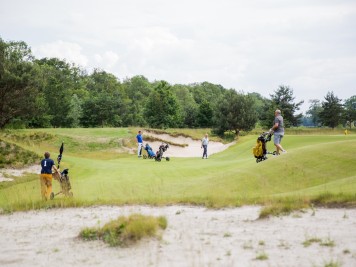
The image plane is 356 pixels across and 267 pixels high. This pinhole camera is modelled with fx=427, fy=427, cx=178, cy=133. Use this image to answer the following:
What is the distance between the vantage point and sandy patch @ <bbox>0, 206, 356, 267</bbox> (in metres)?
8.62

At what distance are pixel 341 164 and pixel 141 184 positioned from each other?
355 inches

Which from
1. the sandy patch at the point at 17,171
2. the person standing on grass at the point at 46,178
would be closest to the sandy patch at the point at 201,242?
the person standing on grass at the point at 46,178

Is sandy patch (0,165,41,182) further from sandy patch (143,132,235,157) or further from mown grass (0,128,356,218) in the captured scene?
sandy patch (143,132,235,157)

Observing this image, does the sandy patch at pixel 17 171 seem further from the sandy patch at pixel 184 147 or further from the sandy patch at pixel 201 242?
the sandy patch at pixel 184 147

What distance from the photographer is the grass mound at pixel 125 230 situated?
10.1m

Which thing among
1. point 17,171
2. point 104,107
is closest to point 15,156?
point 17,171

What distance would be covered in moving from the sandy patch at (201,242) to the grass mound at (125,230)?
224mm

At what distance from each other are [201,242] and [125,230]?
187 centimetres

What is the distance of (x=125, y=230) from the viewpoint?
1027 cm

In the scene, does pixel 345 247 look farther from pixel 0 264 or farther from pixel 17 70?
pixel 17 70

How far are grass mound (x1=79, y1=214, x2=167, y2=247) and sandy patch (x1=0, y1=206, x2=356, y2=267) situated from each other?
22 cm

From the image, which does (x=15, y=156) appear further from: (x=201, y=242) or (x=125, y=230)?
(x=201, y=242)

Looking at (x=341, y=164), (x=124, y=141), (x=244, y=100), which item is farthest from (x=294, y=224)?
(x=244, y=100)

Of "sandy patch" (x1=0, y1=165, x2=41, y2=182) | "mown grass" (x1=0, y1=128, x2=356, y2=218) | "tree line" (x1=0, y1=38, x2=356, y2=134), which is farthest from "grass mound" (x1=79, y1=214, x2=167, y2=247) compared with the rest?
"tree line" (x1=0, y1=38, x2=356, y2=134)
